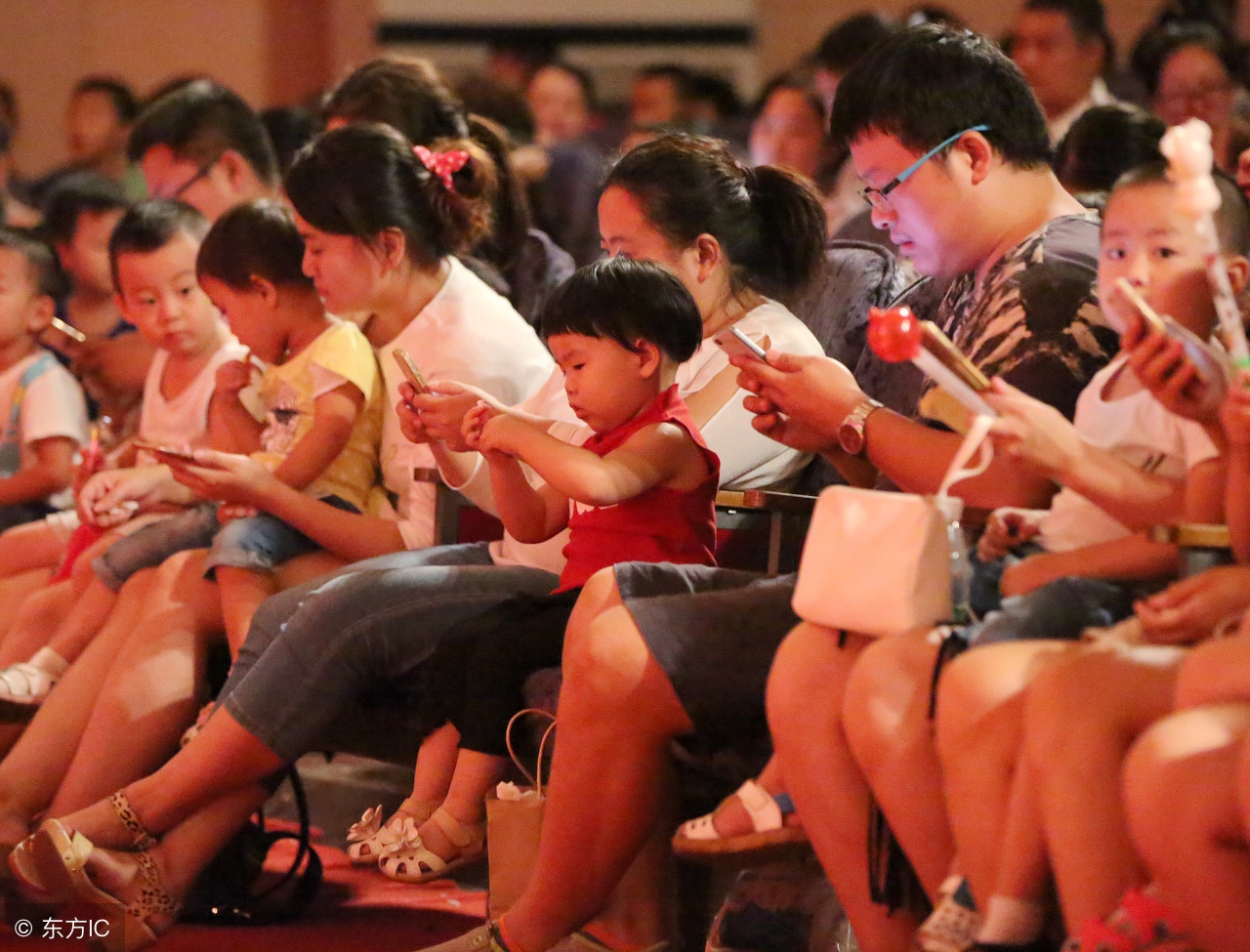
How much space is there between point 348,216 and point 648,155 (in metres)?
0.59

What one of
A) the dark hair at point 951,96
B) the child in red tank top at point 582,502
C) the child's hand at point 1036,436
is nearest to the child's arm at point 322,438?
the child in red tank top at point 582,502

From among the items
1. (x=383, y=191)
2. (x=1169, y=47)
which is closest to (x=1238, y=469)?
(x=383, y=191)

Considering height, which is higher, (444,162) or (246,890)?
(444,162)

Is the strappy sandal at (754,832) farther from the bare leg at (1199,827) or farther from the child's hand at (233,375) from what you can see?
the child's hand at (233,375)

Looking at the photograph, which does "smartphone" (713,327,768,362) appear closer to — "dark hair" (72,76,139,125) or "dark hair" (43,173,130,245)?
"dark hair" (43,173,130,245)

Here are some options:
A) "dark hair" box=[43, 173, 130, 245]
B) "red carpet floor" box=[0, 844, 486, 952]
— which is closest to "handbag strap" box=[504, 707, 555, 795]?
"red carpet floor" box=[0, 844, 486, 952]

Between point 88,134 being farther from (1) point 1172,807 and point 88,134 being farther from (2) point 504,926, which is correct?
(1) point 1172,807

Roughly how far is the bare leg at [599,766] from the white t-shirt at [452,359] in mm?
809

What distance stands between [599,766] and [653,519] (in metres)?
0.40

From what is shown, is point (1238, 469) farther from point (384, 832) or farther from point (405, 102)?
point (405, 102)

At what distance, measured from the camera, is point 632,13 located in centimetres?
781

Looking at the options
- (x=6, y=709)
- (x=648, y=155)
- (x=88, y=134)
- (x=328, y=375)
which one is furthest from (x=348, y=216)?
(x=88, y=134)

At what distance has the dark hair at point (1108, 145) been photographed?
290cm

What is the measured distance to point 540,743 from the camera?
2.16 metres
